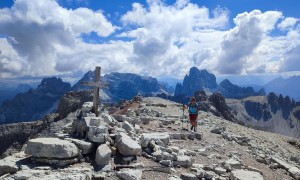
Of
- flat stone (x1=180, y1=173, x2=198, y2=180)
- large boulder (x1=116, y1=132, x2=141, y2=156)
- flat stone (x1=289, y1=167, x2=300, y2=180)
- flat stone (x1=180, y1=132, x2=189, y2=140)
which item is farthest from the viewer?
flat stone (x1=180, y1=132, x2=189, y2=140)

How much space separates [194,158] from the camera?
1920 cm

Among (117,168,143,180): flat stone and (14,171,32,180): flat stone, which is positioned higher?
(14,171,32,180): flat stone

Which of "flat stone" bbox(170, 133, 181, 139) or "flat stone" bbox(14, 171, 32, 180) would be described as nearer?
"flat stone" bbox(14, 171, 32, 180)

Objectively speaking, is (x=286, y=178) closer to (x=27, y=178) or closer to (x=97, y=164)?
(x=97, y=164)

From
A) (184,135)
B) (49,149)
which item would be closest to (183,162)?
(49,149)

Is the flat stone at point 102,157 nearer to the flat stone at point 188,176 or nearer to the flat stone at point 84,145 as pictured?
the flat stone at point 84,145

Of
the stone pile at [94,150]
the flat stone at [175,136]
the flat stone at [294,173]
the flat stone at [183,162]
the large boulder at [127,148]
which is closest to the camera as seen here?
the stone pile at [94,150]

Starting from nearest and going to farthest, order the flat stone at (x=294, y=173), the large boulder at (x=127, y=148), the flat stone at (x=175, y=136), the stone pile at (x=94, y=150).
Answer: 1. the stone pile at (x=94, y=150)
2. the large boulder at (x=127, y=148)
3. the flat stone at (x=294, y=173)
4. the flat stone at (x=175, y=136)

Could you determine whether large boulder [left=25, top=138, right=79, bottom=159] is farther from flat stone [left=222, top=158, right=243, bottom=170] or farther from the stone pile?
flat stone [left=222, top=158, right=243, bottom=170]

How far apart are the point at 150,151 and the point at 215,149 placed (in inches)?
240

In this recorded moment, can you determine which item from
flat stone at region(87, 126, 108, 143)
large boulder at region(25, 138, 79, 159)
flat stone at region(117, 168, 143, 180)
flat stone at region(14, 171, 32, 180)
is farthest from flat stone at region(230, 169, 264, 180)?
flat stone at region(14, 171, 32, 180)

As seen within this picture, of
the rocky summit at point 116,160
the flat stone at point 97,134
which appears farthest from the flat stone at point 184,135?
the flat stone at point 97,134

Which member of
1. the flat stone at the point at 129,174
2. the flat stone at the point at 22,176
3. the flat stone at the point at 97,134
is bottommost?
the flat stone at the point at 129,174

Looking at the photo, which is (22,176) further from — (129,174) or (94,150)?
(129,174)
